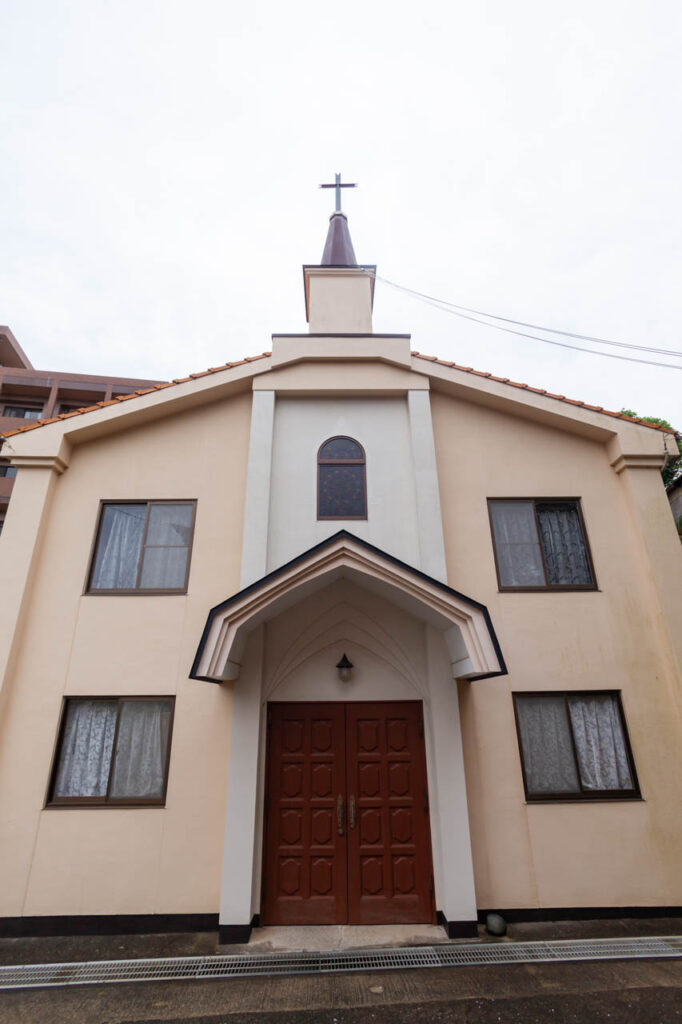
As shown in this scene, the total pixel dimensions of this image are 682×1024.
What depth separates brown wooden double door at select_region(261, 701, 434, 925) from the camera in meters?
6.29

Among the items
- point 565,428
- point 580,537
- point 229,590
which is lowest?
point 229,590

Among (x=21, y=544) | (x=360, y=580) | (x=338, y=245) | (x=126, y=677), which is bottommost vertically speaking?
(x=126, y=677)

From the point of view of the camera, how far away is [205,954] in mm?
5621

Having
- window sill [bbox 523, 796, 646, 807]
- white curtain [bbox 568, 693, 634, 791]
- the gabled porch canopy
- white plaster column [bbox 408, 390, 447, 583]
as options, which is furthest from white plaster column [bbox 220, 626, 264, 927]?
white curtain [bbox 568, 693, 634, 791]

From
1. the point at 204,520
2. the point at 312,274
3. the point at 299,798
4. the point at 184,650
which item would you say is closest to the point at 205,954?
the point at 299,798

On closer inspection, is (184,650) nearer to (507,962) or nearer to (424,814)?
(424,814)

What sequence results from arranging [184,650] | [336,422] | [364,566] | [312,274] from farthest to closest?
[312,274] → [336,422] → [184,650] → [364,566]

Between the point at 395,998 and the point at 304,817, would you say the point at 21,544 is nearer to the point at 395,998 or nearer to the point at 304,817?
the point at 304,817

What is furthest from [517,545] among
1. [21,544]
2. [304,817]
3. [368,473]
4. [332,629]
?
[21,544]

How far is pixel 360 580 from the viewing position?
683 centimetres

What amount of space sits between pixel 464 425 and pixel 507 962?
281 inches

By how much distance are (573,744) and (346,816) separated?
327 cm

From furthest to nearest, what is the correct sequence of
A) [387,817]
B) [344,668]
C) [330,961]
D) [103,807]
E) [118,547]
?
[118,547], [344,668], [387,817], [103,807], [330,961]

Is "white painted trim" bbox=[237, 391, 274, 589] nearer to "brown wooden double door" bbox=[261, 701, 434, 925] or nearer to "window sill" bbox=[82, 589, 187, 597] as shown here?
"window sill" bbox=[82, 589, 187, 597]
